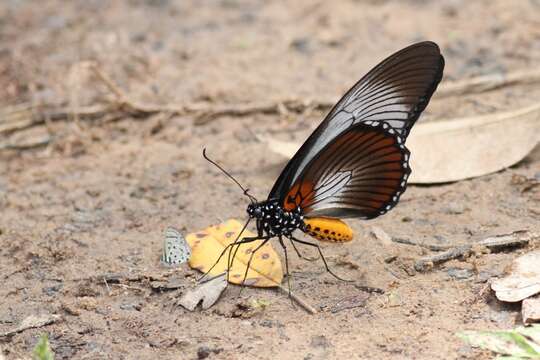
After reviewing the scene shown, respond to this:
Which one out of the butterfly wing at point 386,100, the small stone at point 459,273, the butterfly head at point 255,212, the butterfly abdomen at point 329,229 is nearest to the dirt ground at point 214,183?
the small stone at point 459,273

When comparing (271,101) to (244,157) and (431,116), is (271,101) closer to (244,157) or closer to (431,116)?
(244,157)

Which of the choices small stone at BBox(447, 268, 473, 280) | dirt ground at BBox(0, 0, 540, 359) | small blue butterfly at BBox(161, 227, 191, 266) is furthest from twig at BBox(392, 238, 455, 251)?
small blue butterfly at BBox(161, 227, 191, 266)

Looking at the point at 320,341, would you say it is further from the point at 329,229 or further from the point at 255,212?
the point at 255,212

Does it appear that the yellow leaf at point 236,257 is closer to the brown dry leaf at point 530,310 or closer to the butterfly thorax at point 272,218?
the butterfly thorax at point 272,218

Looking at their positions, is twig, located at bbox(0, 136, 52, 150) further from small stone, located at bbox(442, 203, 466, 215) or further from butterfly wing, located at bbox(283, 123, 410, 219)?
small stone, located at bbox(442, 203, 466, 215)

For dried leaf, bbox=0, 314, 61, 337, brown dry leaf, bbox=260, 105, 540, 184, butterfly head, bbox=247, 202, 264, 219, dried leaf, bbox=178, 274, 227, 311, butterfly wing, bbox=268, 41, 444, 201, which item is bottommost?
dried leaf, bbox=0, 314, 61, 337

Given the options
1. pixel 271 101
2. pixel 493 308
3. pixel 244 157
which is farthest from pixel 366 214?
pixel 271 101
